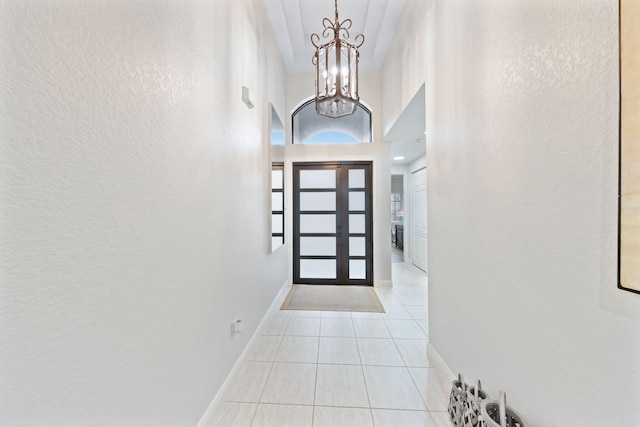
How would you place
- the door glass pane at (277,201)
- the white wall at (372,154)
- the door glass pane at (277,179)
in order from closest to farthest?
the door glass pane at (277,179) → the door glass pane at (277,201) → the white wall at (372,154)

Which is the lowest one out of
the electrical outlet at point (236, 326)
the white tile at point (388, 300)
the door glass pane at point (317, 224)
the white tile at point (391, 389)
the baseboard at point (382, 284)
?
the white tile at point (391, 389)

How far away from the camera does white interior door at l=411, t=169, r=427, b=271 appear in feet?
18.3

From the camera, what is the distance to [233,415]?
164 cm

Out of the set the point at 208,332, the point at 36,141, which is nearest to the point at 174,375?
the point at 208,332

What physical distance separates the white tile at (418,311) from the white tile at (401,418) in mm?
1575

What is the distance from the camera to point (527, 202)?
1180mm

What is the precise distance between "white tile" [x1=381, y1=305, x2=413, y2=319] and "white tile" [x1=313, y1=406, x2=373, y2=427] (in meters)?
1.59

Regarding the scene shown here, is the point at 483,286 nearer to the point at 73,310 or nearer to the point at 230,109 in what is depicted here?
the point at 73,310

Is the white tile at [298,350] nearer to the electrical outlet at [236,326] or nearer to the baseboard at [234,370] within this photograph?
the baseboard at [234,370]

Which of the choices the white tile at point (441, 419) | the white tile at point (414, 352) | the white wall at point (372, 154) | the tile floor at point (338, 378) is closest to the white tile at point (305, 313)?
the tile floor at point (338, 378)

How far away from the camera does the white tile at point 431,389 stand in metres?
1.74

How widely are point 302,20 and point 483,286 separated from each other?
3468 mm

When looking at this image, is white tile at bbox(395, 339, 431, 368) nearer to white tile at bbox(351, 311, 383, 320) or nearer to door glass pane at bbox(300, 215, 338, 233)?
white tile at bbox(351, 311, 383, 320)

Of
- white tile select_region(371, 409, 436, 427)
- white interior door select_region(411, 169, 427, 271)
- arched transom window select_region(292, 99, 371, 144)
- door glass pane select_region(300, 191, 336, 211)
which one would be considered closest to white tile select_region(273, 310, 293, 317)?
white tile select_region(371, 409, 436, 427)
